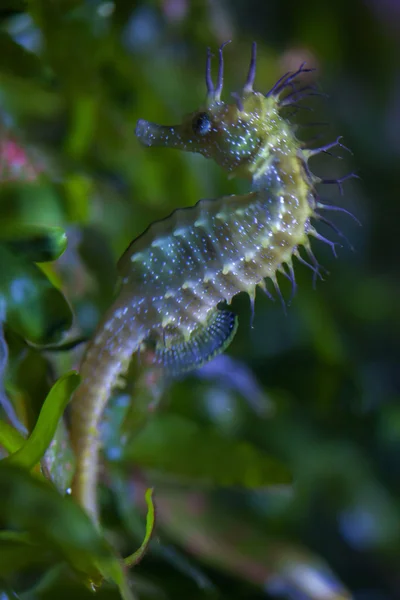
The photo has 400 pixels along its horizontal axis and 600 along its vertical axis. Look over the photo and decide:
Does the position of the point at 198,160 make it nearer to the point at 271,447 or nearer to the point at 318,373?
the point at 318,373

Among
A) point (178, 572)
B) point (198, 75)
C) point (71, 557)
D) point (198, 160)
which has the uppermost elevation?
point (198, 75)

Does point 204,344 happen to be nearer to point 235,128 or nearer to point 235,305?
point 235,305

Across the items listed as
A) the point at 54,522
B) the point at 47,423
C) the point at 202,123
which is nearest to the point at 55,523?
the point at 54,522

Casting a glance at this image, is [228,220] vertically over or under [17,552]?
over

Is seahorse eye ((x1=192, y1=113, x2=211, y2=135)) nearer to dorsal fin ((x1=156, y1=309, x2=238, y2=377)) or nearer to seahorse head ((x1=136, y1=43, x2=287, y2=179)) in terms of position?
seahorse head ((x1=136, y1=43, x2=287, y2=179))

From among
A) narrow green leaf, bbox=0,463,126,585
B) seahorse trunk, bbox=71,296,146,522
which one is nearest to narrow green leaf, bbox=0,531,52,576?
narrow green leaf, bbox=0,463,126,585

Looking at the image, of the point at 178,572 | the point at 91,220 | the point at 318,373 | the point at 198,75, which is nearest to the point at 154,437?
the point at 178,572

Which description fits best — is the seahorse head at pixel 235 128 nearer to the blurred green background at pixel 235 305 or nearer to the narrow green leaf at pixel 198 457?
the blurred green background at pixel 235 305
